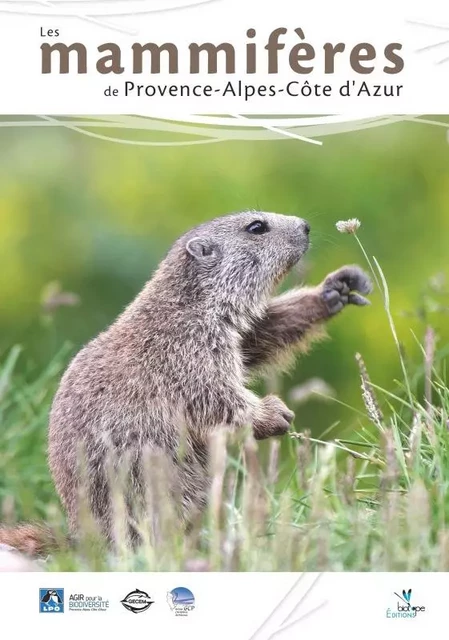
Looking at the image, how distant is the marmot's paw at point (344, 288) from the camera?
7.05 meters

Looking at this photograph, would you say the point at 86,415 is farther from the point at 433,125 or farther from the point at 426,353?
the point at 433,125

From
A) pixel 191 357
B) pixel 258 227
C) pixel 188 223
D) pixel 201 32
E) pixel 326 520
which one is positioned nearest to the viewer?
pixel 326 520

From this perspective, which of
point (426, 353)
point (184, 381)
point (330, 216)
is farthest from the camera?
point (330, 216)

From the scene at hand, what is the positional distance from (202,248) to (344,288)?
0.98 metres

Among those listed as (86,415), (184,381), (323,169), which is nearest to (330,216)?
(323,169)
